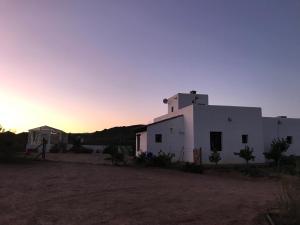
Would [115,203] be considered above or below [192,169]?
below

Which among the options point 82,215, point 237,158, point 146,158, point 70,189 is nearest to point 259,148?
point 237,158

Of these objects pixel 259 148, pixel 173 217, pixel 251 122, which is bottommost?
pixel 173 217

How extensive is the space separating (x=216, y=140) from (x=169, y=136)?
12.1ft

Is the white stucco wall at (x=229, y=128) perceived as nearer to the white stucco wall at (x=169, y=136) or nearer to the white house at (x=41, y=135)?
the white stucco wall at (x=169, y=136)

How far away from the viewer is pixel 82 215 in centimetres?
783

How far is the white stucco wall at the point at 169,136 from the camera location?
26400 mm

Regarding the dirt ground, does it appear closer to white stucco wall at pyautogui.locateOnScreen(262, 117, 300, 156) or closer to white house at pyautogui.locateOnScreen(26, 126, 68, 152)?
white stucco wall at pyautogui.locateOnScreen(262, 117, 300, 156)

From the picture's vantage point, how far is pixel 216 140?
25.1 meters

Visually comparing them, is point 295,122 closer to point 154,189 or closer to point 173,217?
point 154,189

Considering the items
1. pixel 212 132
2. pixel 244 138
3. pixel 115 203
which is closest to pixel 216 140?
pixel 212 132

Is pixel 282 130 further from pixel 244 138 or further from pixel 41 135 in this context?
pixel 41 135

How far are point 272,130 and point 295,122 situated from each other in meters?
2.42

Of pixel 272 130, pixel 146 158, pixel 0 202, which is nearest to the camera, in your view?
pixel 0 202

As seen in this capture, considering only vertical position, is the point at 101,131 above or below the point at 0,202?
above
